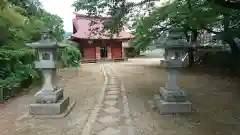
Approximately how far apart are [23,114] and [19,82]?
2759mm

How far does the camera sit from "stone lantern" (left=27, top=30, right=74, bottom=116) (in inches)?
226

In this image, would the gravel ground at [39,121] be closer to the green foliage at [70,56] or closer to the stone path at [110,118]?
the stone path at [110,118]

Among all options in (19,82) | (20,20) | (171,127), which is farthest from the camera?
(20,20)

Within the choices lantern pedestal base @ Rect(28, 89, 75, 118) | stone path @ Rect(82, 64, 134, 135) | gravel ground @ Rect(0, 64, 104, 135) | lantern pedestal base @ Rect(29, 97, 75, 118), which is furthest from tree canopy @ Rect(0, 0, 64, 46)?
stone path @ Rect(82, 64, 134, 135)

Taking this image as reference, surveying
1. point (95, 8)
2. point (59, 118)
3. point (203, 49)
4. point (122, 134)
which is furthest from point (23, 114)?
point (203, 49)

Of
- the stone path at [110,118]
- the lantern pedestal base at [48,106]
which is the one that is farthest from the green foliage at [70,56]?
the lantern pedestal base at [48,106]

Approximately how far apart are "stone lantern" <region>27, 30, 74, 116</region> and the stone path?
0.96 meters

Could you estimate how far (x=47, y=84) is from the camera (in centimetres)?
605

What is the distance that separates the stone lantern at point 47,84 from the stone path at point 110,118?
0.96m

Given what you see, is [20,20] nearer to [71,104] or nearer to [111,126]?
[71,104]

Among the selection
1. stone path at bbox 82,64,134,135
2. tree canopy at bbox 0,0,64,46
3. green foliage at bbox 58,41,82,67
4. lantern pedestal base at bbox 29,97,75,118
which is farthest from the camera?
green foliage at bbox 58,41,82,67

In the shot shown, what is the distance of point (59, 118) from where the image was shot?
5.56 m

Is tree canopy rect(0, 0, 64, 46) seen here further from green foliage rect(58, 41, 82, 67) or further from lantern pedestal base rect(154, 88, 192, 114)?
green foliage rect(58, 41, 82, 67)

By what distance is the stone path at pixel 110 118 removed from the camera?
185 inches
